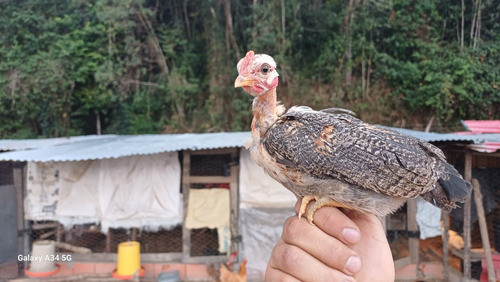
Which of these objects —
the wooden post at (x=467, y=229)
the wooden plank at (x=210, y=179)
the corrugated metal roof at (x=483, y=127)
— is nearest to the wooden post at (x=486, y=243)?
the wooden post at (x=467, y=229)

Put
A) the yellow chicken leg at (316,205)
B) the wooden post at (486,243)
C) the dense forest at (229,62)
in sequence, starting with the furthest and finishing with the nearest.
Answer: the dense forest at (229,62) → the wooden post at (486,243) → the yellow chicken leg at (316,205)

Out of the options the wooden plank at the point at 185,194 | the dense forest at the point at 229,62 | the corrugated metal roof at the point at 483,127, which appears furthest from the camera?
the dense forest at the point at 229,62

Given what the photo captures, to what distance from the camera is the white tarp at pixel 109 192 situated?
5.76 meters

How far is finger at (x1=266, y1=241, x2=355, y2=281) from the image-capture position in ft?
4.75

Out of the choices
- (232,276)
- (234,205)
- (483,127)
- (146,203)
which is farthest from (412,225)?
(146,203)

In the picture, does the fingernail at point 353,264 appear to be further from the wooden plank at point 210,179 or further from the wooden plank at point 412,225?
the wooden plank at point 412,225

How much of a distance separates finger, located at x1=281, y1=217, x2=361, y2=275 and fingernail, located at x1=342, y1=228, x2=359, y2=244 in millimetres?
38

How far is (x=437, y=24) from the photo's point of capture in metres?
11.0

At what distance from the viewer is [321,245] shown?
152cm

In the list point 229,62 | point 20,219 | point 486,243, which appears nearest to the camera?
point 486,243

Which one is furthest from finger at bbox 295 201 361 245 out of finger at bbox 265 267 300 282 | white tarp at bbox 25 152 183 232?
white tarp at bbox 25 152 183 232

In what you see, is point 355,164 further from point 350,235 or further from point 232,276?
point 232,276

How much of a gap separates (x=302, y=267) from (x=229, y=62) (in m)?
11.5

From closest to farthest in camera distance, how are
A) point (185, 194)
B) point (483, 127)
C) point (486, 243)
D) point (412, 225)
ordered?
point (486, 243), point (185, 194), point (412, 225), point (483, 127)
